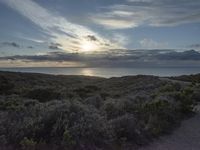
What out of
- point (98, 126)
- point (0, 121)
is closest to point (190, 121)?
point (98, 126)

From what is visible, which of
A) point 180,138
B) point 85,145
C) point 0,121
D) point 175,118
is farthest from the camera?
point 175,118

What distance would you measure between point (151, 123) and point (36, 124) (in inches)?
163

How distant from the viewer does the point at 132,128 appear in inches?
377

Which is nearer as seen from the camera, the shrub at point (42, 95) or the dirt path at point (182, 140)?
the dirt path at point (182, 140)

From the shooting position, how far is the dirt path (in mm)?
9359

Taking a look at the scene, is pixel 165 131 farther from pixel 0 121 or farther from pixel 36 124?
pixel 0 121

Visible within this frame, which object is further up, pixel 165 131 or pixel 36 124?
pixel 36 124

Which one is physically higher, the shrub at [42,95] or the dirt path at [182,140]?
the dirt path at [182,140]

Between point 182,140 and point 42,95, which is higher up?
point 182,140

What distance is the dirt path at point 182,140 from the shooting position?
30.7ft

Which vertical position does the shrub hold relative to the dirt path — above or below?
below

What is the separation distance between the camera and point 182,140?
1024cm

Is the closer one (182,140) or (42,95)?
(182,140)

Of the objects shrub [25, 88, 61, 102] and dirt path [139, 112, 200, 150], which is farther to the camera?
shrub [25, 88, 61, 102]
